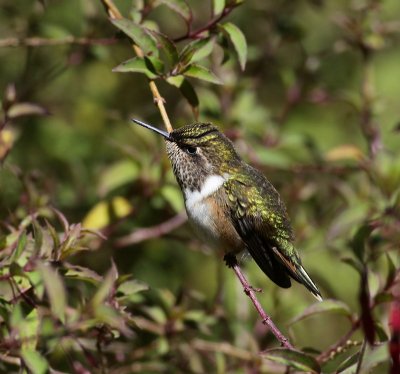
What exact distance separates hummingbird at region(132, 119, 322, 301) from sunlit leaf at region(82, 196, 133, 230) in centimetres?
43

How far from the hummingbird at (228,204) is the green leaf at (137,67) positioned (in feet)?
1.90

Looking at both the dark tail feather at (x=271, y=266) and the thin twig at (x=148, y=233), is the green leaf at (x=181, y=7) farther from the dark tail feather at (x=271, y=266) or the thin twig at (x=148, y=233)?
the thin twig at (x=148, y=233)

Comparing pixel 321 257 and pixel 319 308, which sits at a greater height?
pixel 319 308

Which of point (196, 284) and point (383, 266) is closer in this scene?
point (383, 266)

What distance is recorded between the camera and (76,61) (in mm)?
4434

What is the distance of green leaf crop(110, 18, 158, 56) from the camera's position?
2.84 m

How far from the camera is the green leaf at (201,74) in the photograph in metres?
2.92

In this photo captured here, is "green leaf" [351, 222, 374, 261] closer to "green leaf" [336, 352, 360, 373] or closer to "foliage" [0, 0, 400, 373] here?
"foliage" [0, 0, 400, 373]

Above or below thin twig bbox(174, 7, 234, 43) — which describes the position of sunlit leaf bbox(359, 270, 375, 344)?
below

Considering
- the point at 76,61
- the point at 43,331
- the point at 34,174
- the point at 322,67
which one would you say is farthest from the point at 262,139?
the point at 43,331

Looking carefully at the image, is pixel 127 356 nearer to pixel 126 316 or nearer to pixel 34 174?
pixel 34 174

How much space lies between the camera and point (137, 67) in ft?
9.41

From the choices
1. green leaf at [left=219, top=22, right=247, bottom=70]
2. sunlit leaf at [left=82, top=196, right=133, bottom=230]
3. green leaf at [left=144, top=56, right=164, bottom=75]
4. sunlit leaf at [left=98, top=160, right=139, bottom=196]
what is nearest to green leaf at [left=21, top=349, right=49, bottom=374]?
green leaf at [left=144, top=56, right=164, bottom=75]

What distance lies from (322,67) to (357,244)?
2373 millimetres
